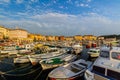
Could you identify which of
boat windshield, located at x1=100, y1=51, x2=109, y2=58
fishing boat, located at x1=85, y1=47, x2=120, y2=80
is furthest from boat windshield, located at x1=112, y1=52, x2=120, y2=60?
boat windshield, located at x1=100, y1=51, x2=109, y2=58

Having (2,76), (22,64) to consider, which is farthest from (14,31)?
(2,76)

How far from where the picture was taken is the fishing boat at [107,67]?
28.3 feet

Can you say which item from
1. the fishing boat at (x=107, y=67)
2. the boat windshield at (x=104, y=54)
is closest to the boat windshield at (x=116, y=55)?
the fishing boat at (x=107, y=67)

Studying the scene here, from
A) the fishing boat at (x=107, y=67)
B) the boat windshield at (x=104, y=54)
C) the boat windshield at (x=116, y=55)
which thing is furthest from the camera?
the boat windshield at (x=104, y=54)

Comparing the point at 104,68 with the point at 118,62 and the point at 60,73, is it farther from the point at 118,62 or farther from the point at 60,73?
the point at 60,73

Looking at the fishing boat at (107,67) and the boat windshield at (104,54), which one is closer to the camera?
the fishing boat at (107,67)

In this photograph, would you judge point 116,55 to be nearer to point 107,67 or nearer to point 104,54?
point 104,54

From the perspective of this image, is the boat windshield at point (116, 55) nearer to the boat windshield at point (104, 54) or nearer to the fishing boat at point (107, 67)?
the fishing boat at point (107, 67)

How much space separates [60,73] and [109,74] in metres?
6.08

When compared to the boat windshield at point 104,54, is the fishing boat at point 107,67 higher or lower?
lower

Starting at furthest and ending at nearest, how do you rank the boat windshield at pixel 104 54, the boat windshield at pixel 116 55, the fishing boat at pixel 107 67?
the boat windshield at pixel 104 54, the boat windshield at pixel 116 55, the fishing boat at pixel 107 67

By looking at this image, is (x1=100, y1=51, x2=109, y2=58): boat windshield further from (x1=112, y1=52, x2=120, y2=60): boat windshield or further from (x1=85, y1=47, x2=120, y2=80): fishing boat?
(x1=112, y1=52, x2=120, y2=60): boat windshield

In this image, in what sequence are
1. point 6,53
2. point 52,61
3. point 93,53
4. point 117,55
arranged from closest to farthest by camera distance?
point 117,55
point 52,61
point 93,53
point 6,53

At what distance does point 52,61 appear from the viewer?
21953 mm
